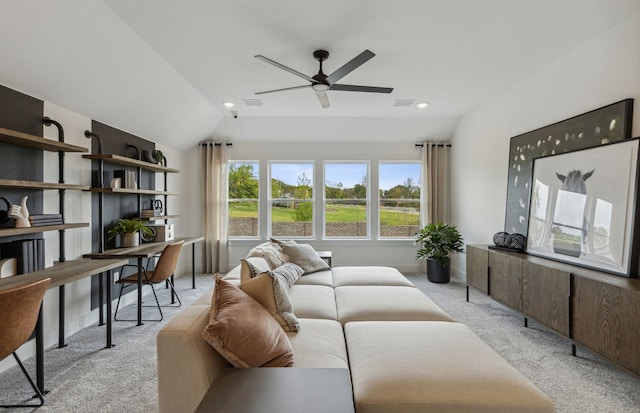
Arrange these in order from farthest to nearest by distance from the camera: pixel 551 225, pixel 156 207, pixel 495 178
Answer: pixel 156 207, pixel 495 178, pixel 551 225

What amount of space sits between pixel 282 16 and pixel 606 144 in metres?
2.83

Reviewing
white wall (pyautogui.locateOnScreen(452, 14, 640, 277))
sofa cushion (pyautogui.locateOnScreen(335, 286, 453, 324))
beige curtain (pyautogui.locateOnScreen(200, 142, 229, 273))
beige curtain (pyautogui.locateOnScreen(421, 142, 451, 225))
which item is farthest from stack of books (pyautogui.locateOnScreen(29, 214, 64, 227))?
beige curtain (pyautogui.locateOnScreen(421, 142, 451, 225))

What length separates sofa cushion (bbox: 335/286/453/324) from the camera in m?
2.29

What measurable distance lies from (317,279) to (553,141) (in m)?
2.84

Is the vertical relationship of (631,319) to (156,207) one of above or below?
below

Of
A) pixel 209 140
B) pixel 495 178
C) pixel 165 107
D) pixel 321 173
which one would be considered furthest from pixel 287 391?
pixel 209 140

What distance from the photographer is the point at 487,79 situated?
12.0 feet

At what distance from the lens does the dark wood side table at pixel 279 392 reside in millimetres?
1074

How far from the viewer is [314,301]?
2535mm

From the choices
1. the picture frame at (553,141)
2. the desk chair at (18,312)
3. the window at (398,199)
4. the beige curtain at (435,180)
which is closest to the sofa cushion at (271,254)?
the desk chair at (18,312)

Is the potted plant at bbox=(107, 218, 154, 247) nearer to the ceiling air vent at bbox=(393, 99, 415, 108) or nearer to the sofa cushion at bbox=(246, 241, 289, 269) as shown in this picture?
the sofa cushion at bbox=(246, 241, 289, 269)

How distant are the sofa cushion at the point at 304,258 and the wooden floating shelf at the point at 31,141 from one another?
7.34 ft

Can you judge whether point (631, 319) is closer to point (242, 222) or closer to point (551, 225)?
point (551, 225)

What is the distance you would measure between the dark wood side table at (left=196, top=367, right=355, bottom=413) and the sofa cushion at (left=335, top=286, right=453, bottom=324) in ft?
3.32
